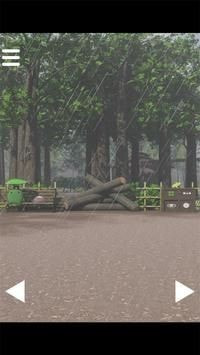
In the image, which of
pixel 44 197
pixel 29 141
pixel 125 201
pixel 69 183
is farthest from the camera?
pixel 69 183

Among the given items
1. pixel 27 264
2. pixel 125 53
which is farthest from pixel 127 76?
pixel 27 264

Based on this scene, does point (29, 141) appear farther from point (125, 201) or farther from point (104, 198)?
point (125, 201)

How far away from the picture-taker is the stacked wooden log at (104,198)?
30047 mm

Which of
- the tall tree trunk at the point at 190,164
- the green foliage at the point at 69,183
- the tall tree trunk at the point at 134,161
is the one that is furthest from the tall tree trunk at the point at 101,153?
the green foliage at the point at 69,183

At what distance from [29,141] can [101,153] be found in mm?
8946

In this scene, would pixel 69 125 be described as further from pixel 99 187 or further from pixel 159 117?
pixel 99 187

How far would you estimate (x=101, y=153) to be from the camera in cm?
4284

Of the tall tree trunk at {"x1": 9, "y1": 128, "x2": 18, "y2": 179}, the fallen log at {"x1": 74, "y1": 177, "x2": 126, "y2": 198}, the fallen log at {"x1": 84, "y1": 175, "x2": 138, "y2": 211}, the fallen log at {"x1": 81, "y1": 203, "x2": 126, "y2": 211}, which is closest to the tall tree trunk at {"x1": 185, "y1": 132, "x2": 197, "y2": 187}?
the tall tree trunk at {"x1": 9, "y1": 128, "x2": 18, "y2": 179}

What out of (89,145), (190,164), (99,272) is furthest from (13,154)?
(99,272)

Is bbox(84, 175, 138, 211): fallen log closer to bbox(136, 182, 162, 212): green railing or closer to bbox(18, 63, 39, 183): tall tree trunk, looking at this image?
bbox(136, 182, 162, 212): green railing

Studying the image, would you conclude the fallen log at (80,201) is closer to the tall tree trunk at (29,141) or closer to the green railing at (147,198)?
the green railing at (147,198)

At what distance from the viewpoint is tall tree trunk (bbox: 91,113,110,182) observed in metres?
42.5

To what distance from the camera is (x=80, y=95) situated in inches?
1533

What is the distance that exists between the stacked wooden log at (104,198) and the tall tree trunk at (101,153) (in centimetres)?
1096
